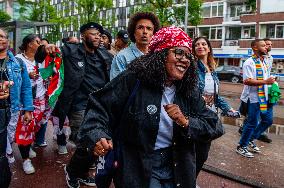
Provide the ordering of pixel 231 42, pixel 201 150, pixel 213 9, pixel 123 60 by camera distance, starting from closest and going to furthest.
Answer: pixel 201 150 < pixel 123 60 < pixel 231 42 < pixel 213 9

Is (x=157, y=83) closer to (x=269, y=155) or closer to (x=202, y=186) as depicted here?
(x=202, y=186)

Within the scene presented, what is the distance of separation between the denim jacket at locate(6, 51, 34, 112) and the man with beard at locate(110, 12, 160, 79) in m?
1.18

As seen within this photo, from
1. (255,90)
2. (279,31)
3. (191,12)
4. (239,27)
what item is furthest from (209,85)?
(239,27)

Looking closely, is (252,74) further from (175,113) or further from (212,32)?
(212,32)

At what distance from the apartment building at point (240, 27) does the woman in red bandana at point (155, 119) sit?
122 feet

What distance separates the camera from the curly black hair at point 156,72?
2.38 m

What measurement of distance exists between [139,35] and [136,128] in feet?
5.29

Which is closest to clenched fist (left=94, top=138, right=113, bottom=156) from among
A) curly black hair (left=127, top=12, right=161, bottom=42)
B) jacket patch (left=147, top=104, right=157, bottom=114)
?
jacket patch (left=147, top=104, right=157, bottom=114)

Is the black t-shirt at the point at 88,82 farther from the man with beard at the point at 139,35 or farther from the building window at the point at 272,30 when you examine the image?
the building window at the point at 272,30

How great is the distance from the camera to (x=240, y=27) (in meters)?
42.8

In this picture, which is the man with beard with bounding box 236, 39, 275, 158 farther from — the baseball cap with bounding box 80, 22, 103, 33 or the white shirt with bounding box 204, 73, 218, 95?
the baseball cap with bounding box 80, 22, 103, 33

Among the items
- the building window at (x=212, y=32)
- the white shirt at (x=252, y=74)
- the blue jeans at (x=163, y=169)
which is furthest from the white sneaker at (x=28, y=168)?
the building window at (x=212, y=32)

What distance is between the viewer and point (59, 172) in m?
5.05

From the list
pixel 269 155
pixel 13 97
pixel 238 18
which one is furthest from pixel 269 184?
pixel 238 18
